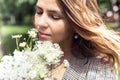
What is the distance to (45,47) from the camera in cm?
296

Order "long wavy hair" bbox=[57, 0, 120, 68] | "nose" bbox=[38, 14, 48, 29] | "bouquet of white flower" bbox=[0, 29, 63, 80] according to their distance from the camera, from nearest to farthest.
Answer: "bouquet of white flower" bbox=[0, 29, 63, 80]
"nose" bbox=[38, 14, 48, 29]
"long wavy hair" bbox=[57, 0, 120, 68]

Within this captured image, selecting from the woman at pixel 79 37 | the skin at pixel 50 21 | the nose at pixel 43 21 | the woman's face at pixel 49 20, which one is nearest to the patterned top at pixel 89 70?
the woman at pixel 79 37

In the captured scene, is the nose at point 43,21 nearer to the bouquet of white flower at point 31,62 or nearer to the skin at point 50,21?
the skin at point 50,21

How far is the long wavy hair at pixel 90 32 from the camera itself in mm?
3396

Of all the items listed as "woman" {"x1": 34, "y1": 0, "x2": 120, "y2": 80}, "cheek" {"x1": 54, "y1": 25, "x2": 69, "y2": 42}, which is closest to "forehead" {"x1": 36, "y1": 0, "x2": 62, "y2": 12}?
"woman" {"x1": 34, "y1": 0, "x2": 120, "y2": 80}

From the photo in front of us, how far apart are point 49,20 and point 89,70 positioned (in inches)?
22.4

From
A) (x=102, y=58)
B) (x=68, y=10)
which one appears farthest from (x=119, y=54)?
(x=68, y=10)

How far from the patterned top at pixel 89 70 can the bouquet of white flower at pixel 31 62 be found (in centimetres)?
58

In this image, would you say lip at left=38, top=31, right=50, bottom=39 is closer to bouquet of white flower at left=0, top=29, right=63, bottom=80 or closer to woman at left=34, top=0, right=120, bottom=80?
woman at left=34, top=0, right=120, bottom=80

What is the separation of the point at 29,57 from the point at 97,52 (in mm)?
817

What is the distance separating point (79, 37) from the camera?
3.62m

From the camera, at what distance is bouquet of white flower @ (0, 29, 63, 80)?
2.89 meters

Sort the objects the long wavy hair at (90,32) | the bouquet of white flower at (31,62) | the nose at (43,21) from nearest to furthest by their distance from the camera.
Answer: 1. the bouquet of white flower at (31,62)
2. the nose at (43,21)
3. the long wavy hair at (90,32)

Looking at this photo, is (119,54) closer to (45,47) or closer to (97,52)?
(97,52)
